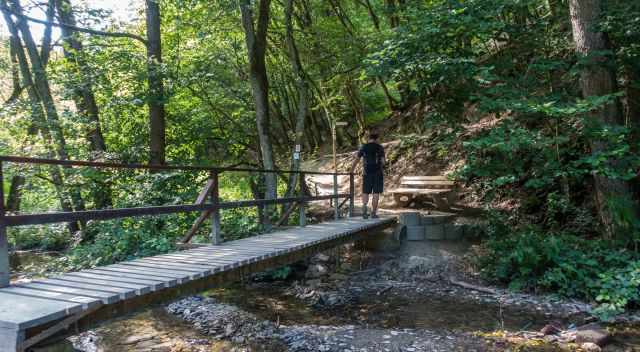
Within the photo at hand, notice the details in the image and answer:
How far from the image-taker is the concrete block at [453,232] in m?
9.51

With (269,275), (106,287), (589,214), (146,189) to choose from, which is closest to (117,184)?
(146,189)

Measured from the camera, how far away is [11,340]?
3.01 metres

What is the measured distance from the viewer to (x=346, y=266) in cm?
984

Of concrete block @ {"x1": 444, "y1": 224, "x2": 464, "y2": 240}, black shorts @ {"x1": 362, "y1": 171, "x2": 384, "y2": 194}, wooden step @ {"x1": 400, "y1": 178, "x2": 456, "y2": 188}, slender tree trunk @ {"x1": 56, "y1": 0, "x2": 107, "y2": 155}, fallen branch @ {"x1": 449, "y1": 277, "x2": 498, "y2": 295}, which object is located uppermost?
slender tree trunk @ {"x1": 56, "y1": 0, "x2": 107, "y2": 155}

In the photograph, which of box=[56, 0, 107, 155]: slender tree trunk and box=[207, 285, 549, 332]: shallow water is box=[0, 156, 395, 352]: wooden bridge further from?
box=[56, 0, 107, 155]: slender tree trunk

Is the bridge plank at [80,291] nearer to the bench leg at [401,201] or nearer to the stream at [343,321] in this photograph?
the stream at [343,321]

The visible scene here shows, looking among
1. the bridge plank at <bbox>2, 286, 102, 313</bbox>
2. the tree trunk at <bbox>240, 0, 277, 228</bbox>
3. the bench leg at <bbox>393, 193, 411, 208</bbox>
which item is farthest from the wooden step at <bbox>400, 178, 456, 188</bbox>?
the bridge plank at <bbox>2, 286, 102, 313</bbox>

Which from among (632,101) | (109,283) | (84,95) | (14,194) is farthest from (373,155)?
(14,194)

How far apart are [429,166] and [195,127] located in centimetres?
684

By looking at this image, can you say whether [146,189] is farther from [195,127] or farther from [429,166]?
[429,166]

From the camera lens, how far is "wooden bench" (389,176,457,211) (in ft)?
35.2

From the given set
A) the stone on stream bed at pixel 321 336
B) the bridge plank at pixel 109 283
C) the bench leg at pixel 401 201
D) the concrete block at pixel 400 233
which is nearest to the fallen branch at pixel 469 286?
the concrete block at pixel 400 233

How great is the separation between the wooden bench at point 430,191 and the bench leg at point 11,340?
29.2ft

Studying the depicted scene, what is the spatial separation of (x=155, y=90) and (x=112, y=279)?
707 centimetres
